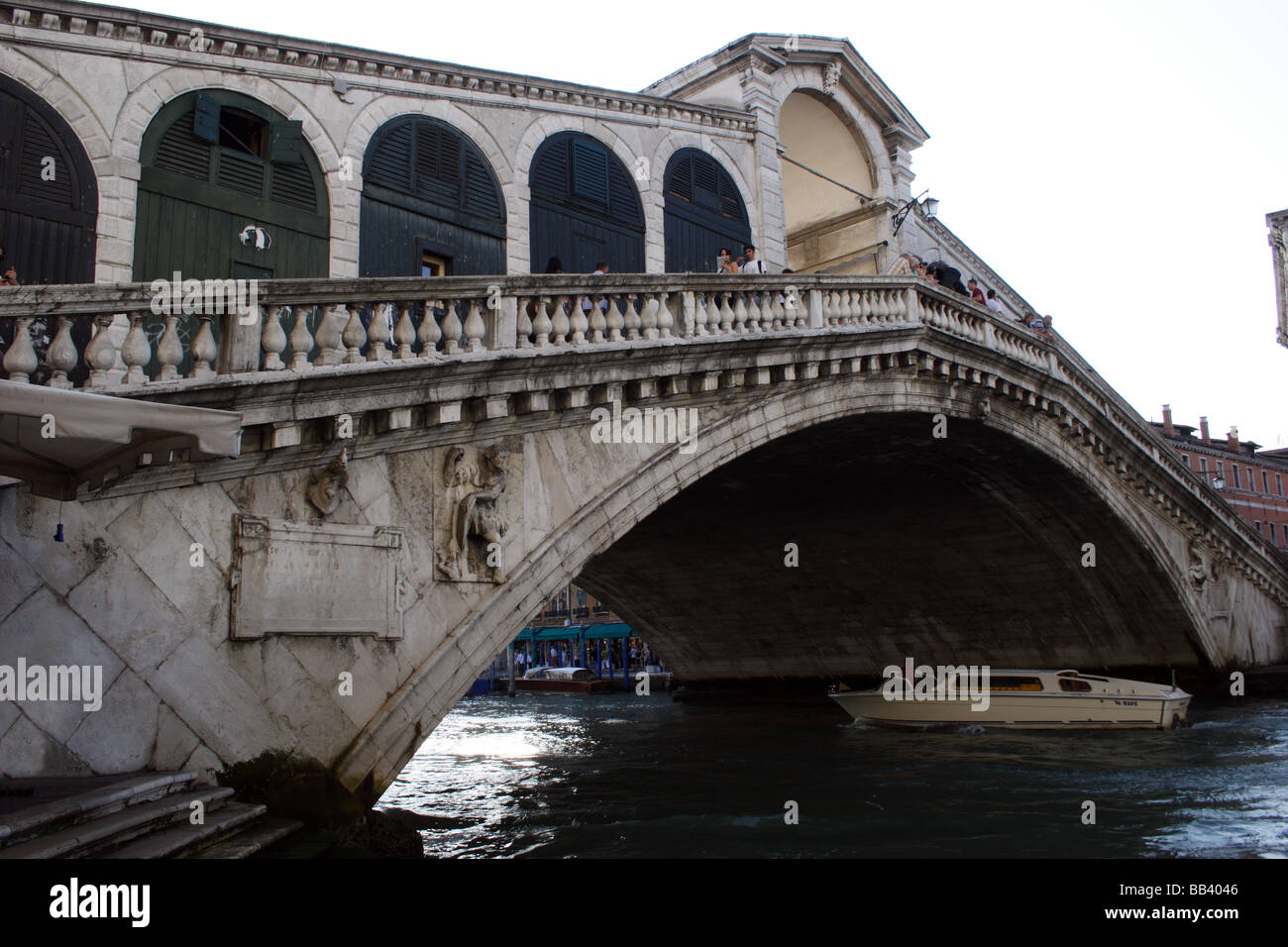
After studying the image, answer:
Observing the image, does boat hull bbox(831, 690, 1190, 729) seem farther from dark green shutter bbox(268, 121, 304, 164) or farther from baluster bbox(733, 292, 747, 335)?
dark green shutter bbox(268, 121, 304, 164)

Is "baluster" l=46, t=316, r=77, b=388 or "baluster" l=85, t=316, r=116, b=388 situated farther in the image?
"baluster" l=85, t=316, r=116, b=388

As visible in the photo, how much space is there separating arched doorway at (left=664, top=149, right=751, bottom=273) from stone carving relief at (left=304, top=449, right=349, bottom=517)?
23.5 feet

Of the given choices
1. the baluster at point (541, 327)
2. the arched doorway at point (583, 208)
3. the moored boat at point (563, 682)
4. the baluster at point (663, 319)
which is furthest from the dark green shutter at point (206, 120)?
the moored boat at point (563, 682)

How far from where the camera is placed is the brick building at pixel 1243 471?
4528cm

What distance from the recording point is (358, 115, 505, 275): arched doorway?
10305 mm

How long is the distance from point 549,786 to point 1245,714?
1456 centimetres

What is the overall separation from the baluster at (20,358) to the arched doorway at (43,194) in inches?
98.5

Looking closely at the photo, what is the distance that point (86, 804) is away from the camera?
5.14 m

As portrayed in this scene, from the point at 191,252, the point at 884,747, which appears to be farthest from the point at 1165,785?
the point at 191,252

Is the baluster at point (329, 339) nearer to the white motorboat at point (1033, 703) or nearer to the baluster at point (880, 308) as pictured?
the baluster at point (880, 308)

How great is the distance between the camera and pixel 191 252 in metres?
8.91

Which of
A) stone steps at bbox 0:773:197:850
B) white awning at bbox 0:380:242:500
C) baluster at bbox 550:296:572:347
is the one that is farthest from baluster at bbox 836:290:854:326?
stone steps at bbox 0:773:197:850
